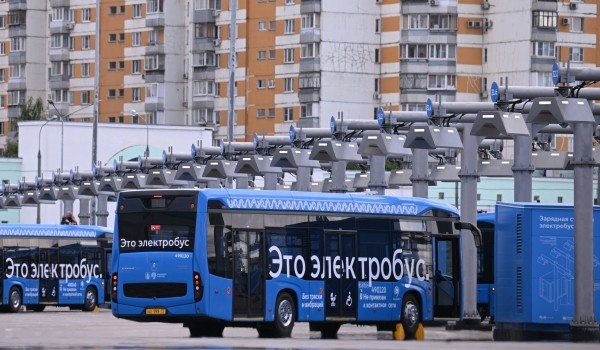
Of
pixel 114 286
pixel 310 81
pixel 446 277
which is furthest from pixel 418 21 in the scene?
pixel 114 286

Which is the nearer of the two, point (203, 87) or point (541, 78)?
point (541, 78)

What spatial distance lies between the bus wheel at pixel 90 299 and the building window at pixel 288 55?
197ft

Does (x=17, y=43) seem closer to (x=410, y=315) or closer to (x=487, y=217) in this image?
(x=487, y=217)

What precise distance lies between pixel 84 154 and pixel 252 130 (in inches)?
821

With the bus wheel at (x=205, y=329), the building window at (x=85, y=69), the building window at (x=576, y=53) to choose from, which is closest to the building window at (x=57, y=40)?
the building window at (x=85, y=69)

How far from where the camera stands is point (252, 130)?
393 ft

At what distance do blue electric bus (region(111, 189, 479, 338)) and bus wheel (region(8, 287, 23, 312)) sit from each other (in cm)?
1874

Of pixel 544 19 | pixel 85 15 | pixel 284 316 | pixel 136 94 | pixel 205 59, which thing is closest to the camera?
pixel 284 316

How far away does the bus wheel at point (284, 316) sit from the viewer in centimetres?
3506

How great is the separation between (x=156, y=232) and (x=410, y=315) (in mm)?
6608

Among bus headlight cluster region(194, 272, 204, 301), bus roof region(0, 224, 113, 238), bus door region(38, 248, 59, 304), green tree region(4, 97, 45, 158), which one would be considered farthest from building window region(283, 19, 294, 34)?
bus headlight cluster region(194, 272, 204, 301)

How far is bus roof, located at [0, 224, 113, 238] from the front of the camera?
5494 cm

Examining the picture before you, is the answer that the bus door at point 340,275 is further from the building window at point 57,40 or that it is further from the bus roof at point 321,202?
the building window at point 57,40

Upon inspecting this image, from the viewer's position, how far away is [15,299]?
5512 cm
